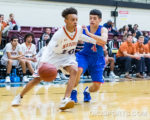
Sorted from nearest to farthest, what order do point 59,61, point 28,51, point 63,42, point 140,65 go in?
point 63,42 → point 59,61 → point 28,51 → point 140,65

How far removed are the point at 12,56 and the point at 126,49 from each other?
12.2 ft

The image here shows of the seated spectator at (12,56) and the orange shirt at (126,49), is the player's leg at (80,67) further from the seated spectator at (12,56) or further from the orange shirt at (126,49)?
the orange shirt at (126,49)

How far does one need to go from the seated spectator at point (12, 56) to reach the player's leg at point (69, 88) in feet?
15.4

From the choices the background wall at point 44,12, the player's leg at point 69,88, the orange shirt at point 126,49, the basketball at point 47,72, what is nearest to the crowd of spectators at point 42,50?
the orange shirt at point 126,49

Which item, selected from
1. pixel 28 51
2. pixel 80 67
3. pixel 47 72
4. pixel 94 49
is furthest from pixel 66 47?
pixel 28 51

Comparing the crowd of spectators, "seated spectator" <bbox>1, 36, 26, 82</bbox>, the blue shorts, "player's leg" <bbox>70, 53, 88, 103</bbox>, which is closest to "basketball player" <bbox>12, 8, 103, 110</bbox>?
"player's leg" <bbox>70, 53, 88, 103</bbox>

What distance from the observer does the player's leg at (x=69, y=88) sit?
4043 millimetres

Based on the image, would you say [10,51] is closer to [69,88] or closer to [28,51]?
[28,51]

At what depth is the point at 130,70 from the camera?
11.4 m

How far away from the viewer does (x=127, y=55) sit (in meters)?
10.6

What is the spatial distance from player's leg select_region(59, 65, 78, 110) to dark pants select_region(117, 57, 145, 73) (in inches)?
248

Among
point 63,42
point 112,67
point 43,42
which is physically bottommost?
point 112,67

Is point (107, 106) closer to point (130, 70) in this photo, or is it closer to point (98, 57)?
point (98, 57)

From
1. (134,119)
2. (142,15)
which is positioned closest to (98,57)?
(134,119)
